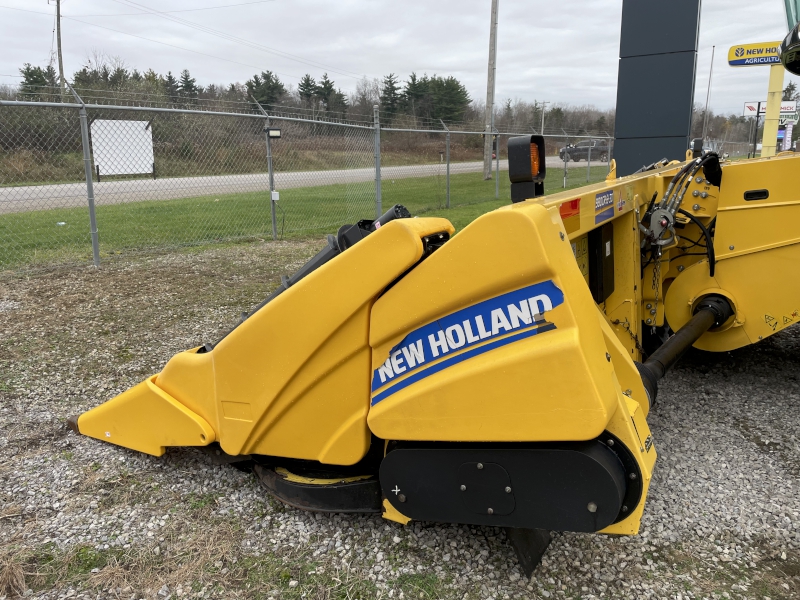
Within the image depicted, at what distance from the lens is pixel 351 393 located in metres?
2.21

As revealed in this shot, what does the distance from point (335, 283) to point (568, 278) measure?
77 centimetres

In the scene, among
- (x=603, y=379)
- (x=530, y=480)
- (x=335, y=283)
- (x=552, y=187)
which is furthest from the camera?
(x=552, y=187)

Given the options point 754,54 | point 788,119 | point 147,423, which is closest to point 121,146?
point 147,423

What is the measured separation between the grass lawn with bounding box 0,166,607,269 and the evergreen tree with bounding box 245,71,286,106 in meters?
26.1

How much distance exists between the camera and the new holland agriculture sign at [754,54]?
16.5 m

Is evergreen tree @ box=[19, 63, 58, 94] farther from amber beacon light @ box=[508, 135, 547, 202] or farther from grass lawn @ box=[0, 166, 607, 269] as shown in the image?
amber beacon light @ box=[508, 135, 547, 202]

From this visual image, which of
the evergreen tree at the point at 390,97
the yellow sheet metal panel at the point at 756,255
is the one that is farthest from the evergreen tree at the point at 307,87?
the yellow sheet metal panel at the point at 756,255

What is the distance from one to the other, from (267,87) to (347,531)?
41428 mm

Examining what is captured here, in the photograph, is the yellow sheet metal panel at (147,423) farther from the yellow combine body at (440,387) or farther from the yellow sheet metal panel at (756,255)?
the yellow sheet metal panel at (756,255)

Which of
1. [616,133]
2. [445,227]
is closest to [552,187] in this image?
[616,133]

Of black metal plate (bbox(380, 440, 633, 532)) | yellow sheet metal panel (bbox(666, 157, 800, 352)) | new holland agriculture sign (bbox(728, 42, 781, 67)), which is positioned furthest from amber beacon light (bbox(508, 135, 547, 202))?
new holland agriculture sign (bbox(728, 42, 781, 67))

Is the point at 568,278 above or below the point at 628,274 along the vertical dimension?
above

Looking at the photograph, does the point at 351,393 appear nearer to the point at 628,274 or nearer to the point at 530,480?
the point at 530,480

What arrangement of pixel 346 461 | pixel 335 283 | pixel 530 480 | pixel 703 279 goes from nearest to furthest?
pixel 530 480
pixel 335 283
pixel 346 461
pixel 703 279
